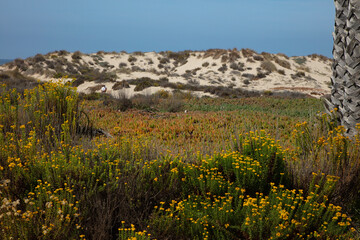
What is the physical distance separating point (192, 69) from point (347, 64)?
3509cm

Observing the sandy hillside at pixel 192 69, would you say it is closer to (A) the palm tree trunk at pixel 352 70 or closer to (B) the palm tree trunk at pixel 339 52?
(B) the palm tree trunk at pixel 339 52

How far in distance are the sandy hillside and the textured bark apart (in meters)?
19.8

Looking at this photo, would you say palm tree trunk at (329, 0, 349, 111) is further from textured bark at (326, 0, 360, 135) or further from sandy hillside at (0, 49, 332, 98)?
sandy hillside at (0, 49, 332, 98)

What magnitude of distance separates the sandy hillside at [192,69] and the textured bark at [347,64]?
65.1 feet

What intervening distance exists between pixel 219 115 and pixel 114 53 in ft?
131

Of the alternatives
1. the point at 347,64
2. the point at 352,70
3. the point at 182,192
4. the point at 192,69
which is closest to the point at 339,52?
the point at 347,64

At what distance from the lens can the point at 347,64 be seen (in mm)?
5566

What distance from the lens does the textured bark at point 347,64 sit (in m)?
5.39

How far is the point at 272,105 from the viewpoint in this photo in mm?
15930

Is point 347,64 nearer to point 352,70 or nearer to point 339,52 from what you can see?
point 352,70

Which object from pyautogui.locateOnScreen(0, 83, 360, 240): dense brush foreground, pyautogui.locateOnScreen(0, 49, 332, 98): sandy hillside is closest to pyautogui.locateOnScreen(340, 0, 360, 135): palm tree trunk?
pyautogui.locateOnScreen(0, 83, 360, 240): dense brush foreground

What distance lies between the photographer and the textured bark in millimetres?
5391

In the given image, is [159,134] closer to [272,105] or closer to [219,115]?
[219,115]

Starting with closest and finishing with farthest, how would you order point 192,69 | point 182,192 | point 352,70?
point 182,192 < point 352,70 < point 192,69
